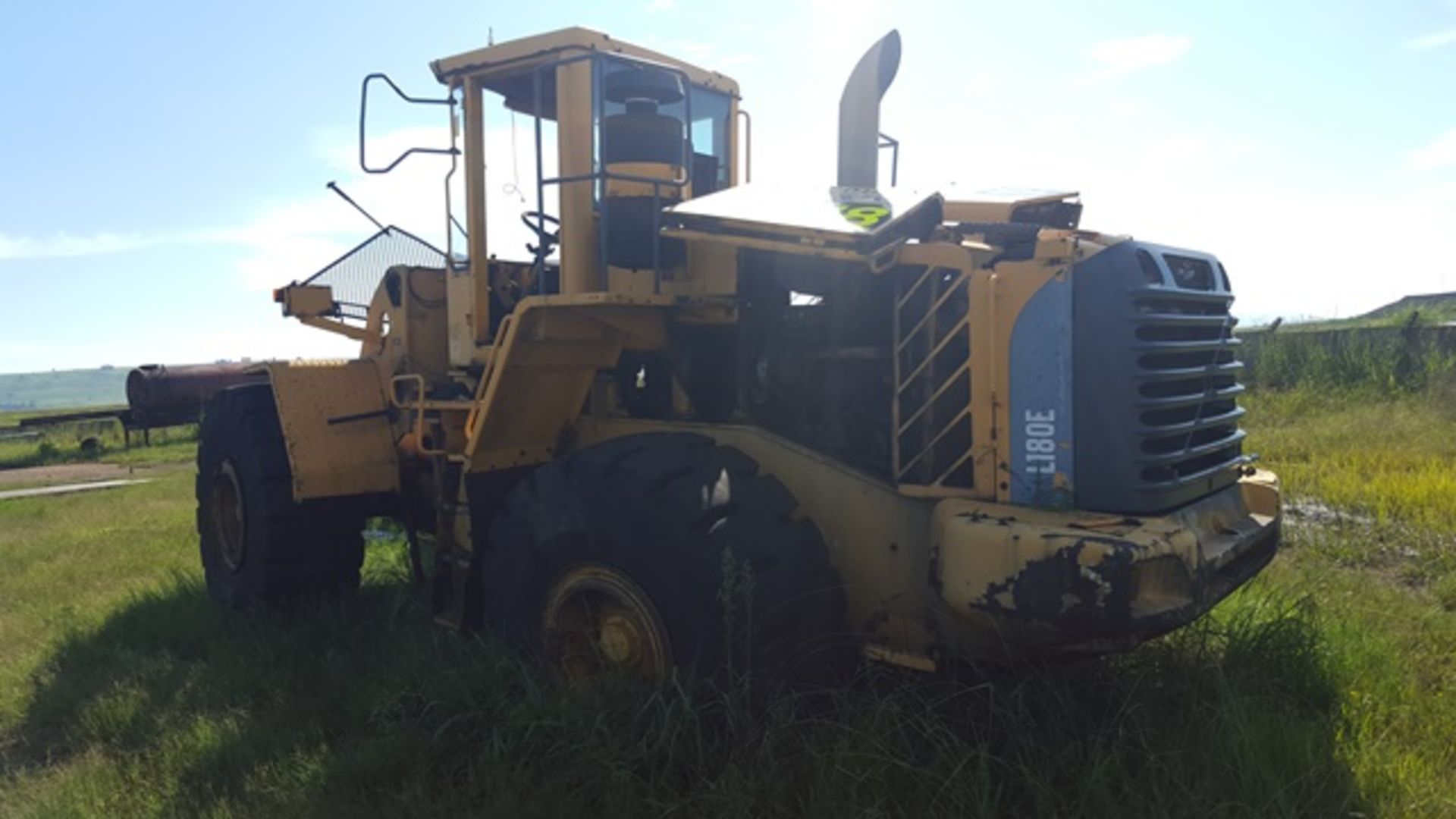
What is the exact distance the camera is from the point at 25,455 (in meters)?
19.8

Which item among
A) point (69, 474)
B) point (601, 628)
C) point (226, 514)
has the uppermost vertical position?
point (226, 514)

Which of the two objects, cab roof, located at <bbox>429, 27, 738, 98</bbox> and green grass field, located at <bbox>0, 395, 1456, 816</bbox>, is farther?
cab roof, located at <bbox>429, 27, 738, 98</bbox>

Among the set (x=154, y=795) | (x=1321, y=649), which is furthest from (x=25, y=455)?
(x=1321, y=649)

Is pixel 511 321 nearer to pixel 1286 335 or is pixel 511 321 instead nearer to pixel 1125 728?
pixel 1125 728

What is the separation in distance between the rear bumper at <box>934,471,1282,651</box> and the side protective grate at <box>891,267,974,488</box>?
20 centimetres

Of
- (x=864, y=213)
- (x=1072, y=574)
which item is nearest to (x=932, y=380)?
(x=864, y=213)

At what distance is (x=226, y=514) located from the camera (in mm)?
5762

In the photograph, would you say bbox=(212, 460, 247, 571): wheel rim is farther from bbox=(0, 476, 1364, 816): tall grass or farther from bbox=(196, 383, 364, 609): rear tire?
bbox=(0, 476, 1364, 816): tall grass

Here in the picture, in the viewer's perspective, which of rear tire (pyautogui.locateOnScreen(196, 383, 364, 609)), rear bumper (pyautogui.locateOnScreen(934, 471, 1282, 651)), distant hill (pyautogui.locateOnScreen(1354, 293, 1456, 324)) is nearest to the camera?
rear bumper (pyautogui.locateOnScreen(934, 471, 1282, 651))

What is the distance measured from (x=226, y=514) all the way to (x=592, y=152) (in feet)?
11.3

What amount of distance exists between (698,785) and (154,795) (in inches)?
80.4

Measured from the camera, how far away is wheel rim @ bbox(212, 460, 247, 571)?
563cm

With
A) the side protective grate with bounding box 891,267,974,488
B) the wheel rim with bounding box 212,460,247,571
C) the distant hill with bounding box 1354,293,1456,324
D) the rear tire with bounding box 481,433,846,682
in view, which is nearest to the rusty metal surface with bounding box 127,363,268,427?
the wheel rim with bounding box 212,460,247,571

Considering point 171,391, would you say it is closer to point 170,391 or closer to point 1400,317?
point 170,391
